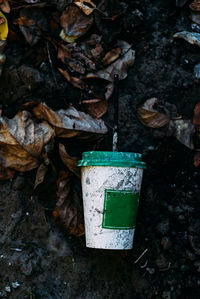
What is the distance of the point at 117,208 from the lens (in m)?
1.77

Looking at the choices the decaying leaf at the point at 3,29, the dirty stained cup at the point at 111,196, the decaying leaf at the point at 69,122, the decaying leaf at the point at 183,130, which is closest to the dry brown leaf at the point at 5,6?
the decaying leaf at the point at 3,29

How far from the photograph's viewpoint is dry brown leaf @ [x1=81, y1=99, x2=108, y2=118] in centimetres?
215

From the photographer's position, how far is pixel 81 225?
1985mm

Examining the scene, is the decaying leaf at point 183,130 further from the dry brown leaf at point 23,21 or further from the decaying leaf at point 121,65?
the dry brown leaf at point 23,21

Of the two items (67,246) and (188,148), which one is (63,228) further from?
(188,148)

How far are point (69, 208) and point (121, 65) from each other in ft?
2.78

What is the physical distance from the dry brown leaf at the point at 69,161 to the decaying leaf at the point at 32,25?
64cm

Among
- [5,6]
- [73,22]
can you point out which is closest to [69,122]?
[73,22]

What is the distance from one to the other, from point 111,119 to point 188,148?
0.45 m

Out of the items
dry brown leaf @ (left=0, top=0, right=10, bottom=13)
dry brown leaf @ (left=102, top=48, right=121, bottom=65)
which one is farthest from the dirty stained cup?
dry brown leaf @ (left=0, top=0, right=10, bottom=13)

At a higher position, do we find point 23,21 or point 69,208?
point 23,21

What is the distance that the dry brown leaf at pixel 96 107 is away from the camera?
2150 millimetres

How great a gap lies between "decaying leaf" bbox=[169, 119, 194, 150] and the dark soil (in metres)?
0.04

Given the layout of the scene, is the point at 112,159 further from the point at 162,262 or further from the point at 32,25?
the point at 32,25
